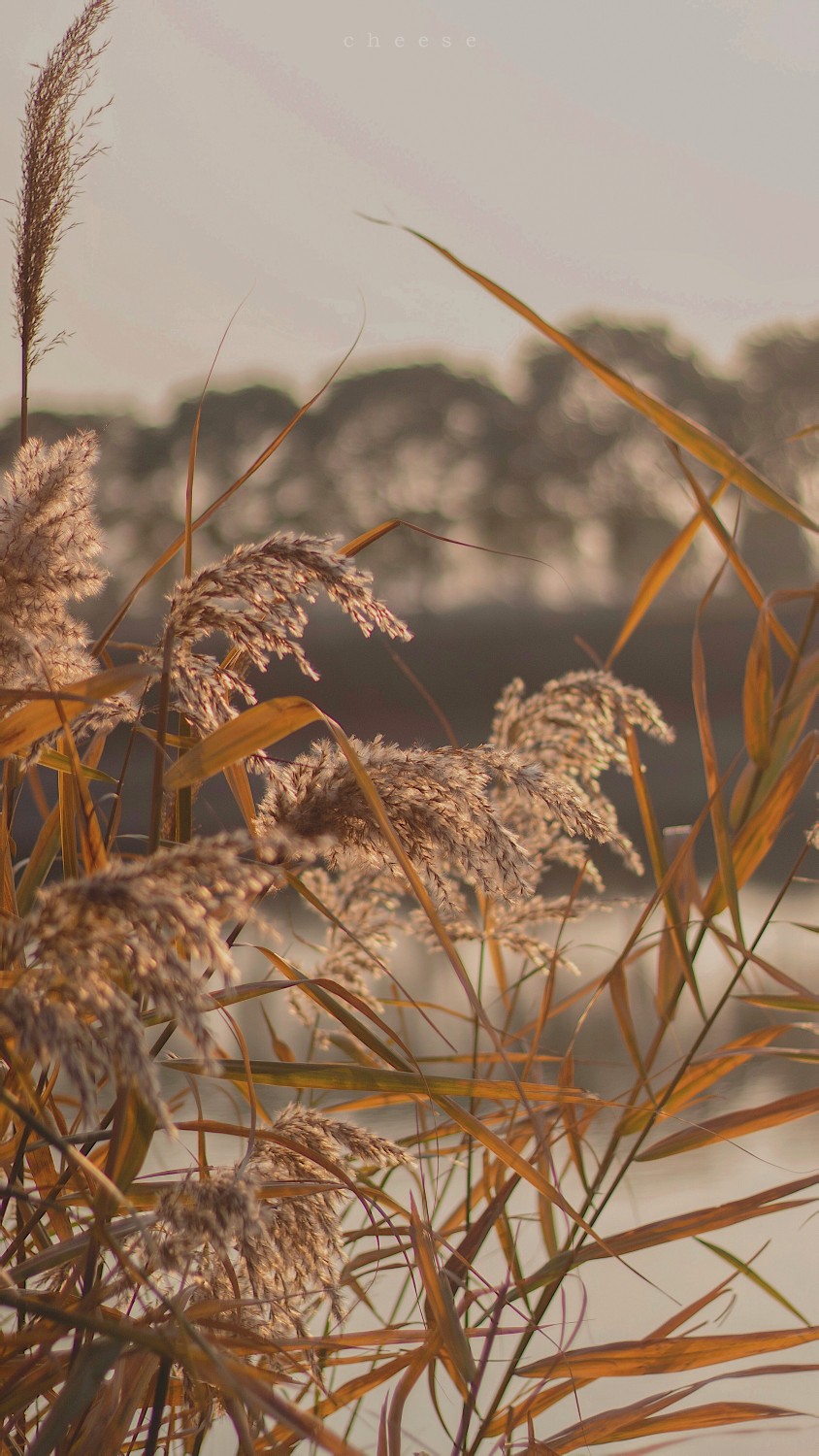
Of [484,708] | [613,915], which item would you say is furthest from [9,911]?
[484,708]

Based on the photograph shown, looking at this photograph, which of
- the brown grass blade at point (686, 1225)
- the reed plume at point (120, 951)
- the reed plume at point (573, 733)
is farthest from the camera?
the reed plume at point (573, 733)

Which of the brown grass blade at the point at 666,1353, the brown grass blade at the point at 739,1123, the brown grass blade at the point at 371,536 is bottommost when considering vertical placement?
the brown grass blade at the point at 666,1353

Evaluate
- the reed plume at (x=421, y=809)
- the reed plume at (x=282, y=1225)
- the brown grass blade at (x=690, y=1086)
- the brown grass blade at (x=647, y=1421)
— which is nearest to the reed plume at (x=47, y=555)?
the reed plume at (x=421, y=809)

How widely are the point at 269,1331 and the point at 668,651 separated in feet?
26.8

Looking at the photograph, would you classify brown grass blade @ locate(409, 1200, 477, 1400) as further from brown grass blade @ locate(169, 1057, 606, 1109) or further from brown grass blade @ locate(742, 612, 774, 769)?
brown grass blade @ locate(742, 612, 774, 769)

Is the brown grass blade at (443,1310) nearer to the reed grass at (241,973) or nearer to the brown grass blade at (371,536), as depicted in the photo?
the reed grass at (241,973)

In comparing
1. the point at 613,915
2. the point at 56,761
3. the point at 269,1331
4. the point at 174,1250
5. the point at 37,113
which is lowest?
the point at 613,915

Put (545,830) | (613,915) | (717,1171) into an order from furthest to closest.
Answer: (613,915) → (717,1171) → (545,830)

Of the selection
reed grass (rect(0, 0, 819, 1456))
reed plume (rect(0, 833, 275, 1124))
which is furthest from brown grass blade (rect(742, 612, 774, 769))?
reed plume (rect(0, 833, 275, 1124))

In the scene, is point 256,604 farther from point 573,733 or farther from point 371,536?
point 573,733

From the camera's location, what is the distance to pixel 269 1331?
21.1 inches

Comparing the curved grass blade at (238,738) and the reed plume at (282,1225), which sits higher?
the curved grass blade at (238,738)

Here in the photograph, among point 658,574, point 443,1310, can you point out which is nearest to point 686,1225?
point 443,1310

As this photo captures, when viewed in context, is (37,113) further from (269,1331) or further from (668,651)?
(668,651)
